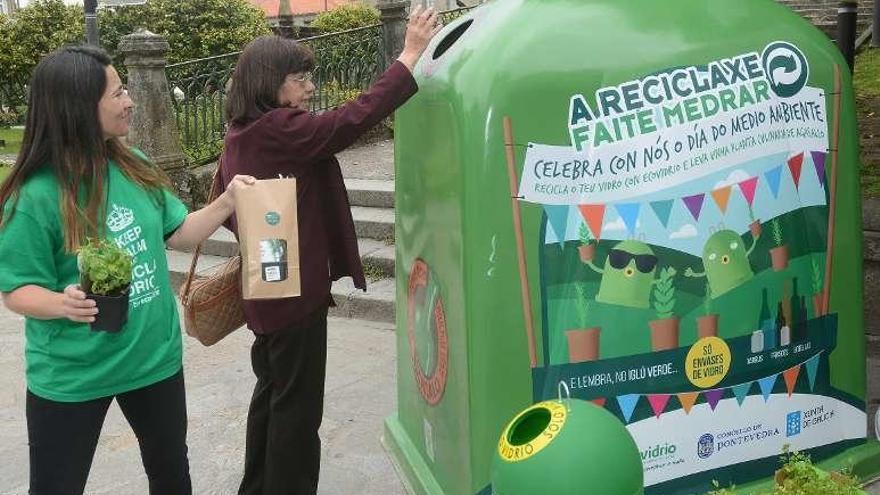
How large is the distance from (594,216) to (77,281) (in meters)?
1.36

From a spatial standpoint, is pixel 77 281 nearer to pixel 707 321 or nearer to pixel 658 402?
pixel 658 402

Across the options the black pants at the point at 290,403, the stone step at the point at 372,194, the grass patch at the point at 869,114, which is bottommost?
the stone step at the point at 372,194

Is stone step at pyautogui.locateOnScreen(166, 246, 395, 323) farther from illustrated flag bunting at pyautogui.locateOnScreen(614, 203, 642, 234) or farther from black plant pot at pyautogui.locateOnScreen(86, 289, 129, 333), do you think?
black plant pot at pyautogui.locateOnScreen(86, 289, 129, 333)

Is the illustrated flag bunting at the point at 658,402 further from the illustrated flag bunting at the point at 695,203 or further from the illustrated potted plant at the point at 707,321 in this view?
the illustrated flag bunting at the point at 695,203

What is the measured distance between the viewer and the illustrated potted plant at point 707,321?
2.71 metres

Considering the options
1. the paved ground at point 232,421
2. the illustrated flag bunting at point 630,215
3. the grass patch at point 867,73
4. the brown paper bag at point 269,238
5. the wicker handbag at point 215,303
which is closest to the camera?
the illustrated flag bunting at point 630,215

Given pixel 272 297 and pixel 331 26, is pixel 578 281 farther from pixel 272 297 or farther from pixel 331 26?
pixel 331 26

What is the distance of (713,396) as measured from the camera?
2.77 meters

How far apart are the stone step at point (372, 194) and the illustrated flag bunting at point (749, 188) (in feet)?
15.6

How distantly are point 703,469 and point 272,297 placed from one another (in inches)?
53.2

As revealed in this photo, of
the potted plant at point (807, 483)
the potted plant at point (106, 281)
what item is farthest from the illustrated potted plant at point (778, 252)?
the potted plant at point (106, 281)

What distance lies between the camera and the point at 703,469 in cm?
280

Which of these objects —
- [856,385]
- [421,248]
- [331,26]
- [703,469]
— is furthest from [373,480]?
[331,26]

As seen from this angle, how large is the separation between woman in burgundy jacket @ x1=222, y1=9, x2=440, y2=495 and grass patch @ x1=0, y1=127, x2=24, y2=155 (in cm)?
1193
